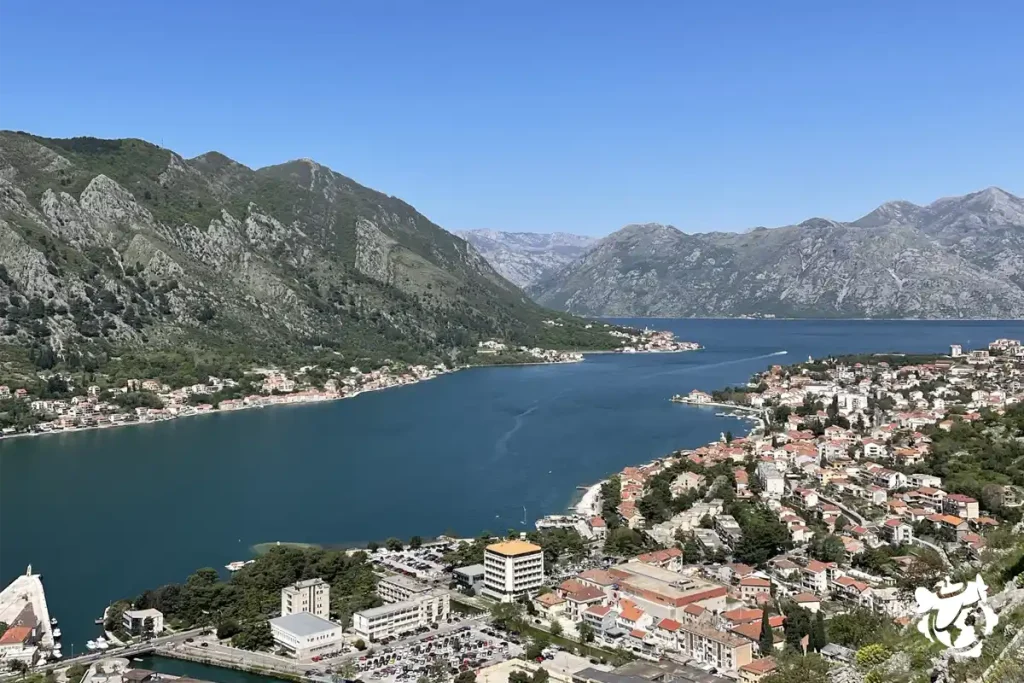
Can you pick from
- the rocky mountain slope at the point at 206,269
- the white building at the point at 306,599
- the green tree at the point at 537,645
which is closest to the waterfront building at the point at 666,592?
the green tree at the point at 537,645

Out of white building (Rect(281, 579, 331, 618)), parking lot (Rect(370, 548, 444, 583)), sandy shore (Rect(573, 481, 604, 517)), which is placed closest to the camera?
white building (Rect(281, 579, 331, 618))

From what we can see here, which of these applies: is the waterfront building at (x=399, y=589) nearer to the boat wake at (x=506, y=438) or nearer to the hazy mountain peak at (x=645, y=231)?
the boat wake at (x=506, y=438)

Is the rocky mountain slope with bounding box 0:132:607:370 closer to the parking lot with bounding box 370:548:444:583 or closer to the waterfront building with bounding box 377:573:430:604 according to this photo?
the parking lot with bounding box 370:548:444:583

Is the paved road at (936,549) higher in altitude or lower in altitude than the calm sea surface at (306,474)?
higher

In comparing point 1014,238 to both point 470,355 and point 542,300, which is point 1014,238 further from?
point 470,355

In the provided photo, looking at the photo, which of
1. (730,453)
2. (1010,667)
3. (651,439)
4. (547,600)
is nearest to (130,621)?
(547,600)

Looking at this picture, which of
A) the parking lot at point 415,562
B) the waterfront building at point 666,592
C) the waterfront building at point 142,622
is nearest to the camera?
the waterfront building at point 142,622

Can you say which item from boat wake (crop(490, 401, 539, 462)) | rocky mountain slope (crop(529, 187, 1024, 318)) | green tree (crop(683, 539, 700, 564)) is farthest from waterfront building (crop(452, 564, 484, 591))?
rocky mountain slope (crop(529, 187, 1024, 318))
